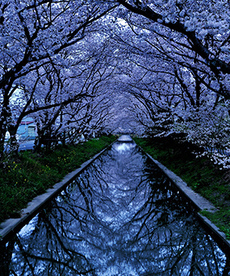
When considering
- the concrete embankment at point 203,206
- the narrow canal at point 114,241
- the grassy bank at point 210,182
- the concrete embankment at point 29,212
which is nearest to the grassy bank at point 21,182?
the concrete embankment at point 29,212

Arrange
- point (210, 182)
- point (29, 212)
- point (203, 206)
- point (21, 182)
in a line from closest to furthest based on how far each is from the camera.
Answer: point (29, 212) → point (203, 206) → point (21, 182) → point (210, 182)

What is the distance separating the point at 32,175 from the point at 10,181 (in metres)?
1.37

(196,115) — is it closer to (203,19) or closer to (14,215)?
(203,19)

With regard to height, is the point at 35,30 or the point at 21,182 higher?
the point at 35,30

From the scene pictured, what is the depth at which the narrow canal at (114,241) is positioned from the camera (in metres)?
4.88

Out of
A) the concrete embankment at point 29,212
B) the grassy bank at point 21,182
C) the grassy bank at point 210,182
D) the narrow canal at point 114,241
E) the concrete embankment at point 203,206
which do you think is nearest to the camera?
the narrow canal at point 114,241

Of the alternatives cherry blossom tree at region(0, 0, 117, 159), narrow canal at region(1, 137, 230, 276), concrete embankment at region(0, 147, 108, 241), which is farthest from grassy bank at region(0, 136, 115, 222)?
cherry blossom tree at region(0, 0, 117, 159)

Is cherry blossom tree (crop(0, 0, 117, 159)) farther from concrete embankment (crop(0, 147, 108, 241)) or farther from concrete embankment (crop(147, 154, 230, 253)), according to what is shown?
concrete embankment (crop(147, 154, 230, 253))

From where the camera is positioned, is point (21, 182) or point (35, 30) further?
point (21, 182)

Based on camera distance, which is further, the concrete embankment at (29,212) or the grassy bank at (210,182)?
the grassy bank at (210,182)

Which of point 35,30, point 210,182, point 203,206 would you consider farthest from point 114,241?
point 35,30

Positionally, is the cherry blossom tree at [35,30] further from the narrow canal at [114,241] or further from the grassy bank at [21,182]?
the narrow canal at [114,241]

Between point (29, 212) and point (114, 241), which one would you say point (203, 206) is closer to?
point (114, 241)

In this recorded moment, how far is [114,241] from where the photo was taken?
620 centimetres
